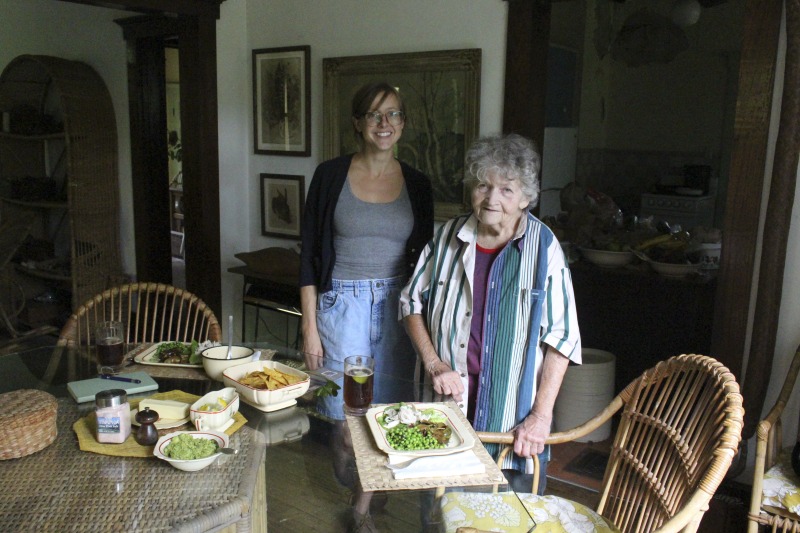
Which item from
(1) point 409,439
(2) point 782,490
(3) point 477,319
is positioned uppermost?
(3) point 477,319

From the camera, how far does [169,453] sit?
1439mm

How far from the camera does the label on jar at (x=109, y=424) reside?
150 centimetres

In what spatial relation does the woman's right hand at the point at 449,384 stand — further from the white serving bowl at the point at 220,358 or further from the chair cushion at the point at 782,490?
the chair cushion at the point at 782,490

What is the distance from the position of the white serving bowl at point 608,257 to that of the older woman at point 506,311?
1.67 meters

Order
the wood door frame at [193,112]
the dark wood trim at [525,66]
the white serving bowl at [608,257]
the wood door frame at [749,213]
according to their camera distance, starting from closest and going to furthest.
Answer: the wood door frame at [749,213] < the dark wood trim at [525,66] < the white serving bowl at [608,257] < the wood door frame at [193,112]

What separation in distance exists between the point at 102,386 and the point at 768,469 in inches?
78.1

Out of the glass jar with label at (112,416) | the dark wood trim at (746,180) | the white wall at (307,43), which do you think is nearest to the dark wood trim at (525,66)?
the white wall at (307,43)

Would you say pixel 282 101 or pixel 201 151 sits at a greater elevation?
pixel 282 101

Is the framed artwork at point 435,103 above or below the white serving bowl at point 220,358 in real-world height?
above

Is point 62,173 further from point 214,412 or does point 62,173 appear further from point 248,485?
point 248,485

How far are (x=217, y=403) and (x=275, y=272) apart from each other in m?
2.10

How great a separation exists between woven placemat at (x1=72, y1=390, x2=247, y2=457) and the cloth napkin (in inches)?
16.7

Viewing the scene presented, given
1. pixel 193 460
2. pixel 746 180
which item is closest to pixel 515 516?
pixel 193 460

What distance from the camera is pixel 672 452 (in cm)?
164
